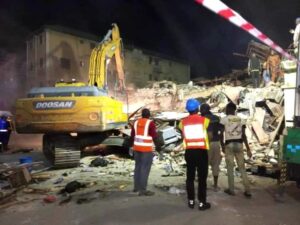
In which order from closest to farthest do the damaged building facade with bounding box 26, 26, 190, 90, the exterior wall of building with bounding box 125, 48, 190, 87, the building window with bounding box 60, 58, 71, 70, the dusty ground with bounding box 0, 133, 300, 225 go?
the dusty ground with bounding box 0, 133, 300, 225
the damaged building facade with bounding box 26, 26, 190, 90
the building window with bounding box 60, 58, 71, 70
the exterior wall of building with bounding box 125, 48, 190, 87

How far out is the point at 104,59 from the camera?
41.7ft

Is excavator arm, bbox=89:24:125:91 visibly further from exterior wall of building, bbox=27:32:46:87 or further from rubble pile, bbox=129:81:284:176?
exterior wall of building, bbox=27:32:46:87

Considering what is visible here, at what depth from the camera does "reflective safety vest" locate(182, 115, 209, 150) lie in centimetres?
622

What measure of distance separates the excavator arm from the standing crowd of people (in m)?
5.39

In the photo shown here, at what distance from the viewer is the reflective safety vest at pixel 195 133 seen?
20.4 feet

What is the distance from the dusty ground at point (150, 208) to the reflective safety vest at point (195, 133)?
105 cm

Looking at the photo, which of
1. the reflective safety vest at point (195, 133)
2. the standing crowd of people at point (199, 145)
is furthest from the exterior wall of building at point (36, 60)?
the reflective safety vest at point (195, 133)

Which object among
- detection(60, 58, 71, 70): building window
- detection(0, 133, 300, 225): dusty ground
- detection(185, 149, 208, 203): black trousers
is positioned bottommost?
detection(0, 133, 300, 225): dusty ground

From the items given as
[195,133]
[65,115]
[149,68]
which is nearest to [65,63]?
[149,68]

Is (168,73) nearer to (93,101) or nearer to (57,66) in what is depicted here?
(57,66)

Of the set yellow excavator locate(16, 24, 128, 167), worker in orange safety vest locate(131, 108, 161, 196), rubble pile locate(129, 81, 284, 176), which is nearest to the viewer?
worker in orange safety vest locate(131, 108, 161, 196)

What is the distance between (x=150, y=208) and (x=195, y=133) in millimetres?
1445

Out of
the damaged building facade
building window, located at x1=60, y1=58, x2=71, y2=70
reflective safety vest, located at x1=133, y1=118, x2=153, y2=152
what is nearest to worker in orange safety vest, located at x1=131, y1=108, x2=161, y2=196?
reflective safety vest, located at x1=133, y1=118, x2=153, y2=152

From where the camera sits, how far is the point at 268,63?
19.5 m
